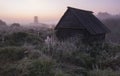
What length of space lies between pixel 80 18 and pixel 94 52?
440 cm

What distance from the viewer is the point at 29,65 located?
8328 mm

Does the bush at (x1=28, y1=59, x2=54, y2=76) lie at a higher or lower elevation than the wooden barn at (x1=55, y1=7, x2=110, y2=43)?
lower

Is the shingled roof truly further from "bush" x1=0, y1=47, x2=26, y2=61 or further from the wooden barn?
"bush" x1=0, y1=47, x2=26, y2=61

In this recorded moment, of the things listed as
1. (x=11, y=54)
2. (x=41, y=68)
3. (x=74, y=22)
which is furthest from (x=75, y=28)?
(x=41, y=68)

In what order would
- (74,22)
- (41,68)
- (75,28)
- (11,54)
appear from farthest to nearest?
(74,22), (75,28), (11,54), (41,68)

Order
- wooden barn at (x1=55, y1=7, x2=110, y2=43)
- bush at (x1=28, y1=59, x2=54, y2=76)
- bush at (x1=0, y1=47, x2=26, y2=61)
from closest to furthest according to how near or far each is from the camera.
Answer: bush at (x1=28, y1=59, x2=54, y2=76) < bush at (x1=0, y1=47, x2=26, y2=61) < wooden barn at (x1=55, y1=7, x2=110, y2=43)

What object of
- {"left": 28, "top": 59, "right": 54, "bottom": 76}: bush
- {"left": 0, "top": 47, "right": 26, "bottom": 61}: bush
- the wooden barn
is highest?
the wooden barn

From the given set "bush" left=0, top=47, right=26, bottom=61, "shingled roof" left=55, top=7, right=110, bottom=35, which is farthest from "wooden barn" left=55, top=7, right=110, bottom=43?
"bush" left=0, top=47, right=26, bottom=61

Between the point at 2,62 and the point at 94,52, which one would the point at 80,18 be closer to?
the point at 94,52

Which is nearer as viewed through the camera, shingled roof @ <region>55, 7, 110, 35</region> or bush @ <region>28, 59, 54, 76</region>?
bush @ <region>28, 59, 54, 76</region>

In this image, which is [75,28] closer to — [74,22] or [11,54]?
[74,22]

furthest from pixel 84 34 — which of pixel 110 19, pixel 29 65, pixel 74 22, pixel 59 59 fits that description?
pixel 110 19

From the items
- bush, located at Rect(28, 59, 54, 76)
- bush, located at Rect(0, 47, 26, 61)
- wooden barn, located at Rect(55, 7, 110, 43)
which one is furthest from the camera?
wooden barn, located at Rect(55, 7, 110, 43)

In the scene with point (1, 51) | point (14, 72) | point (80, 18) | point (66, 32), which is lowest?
point (14, 72)
